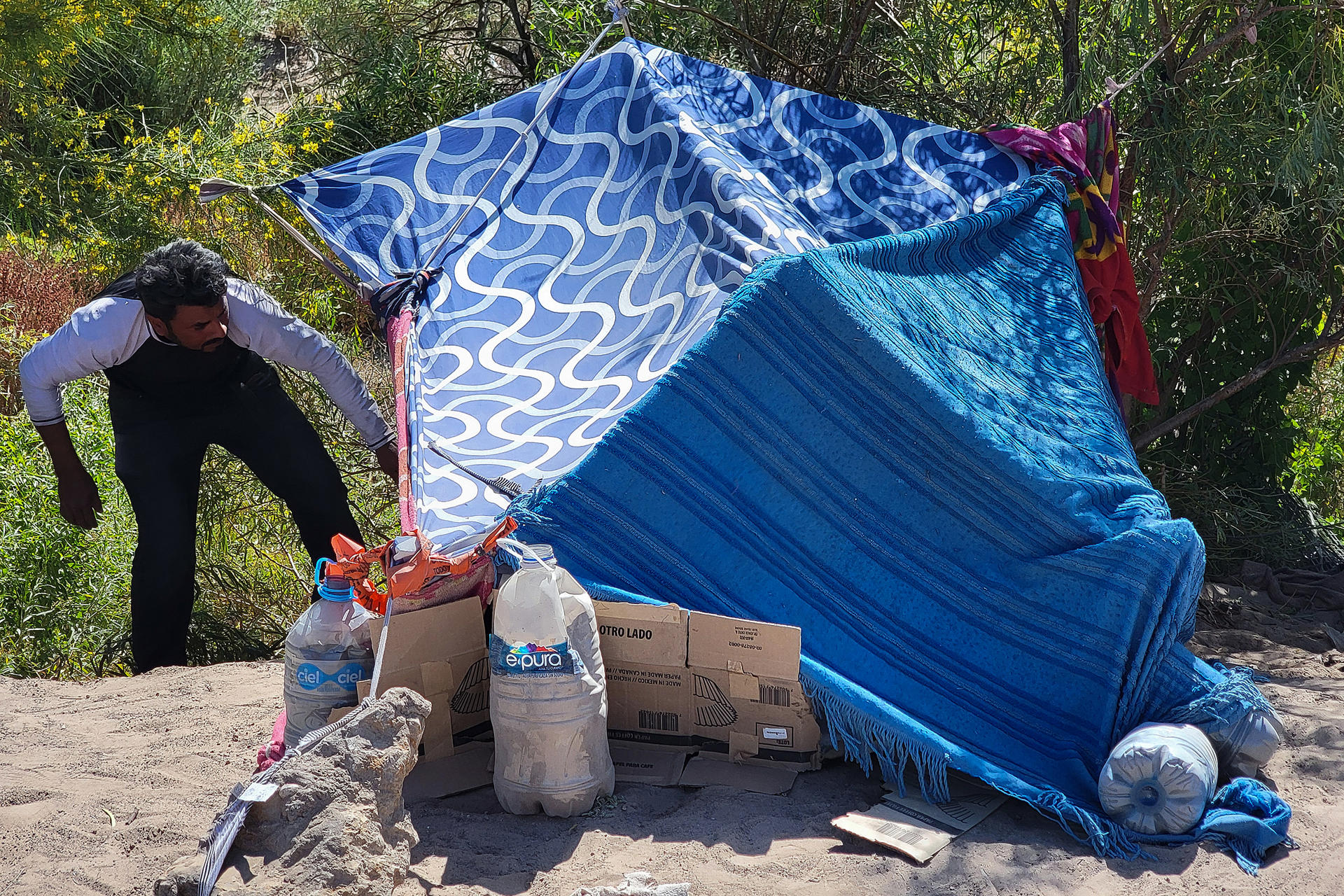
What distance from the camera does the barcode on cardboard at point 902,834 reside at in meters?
2.46

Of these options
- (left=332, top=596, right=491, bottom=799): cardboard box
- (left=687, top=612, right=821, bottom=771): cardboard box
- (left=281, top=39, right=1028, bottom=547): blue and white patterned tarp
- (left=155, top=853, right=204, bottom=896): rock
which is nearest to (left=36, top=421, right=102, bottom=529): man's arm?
(left=281, top=39, right=1028, bottom=547): blue and white patterned tarp

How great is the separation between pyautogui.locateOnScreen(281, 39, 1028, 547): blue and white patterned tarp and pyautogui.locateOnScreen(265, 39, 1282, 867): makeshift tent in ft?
0.05

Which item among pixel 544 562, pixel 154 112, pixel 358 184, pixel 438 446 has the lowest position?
pixel 544 562

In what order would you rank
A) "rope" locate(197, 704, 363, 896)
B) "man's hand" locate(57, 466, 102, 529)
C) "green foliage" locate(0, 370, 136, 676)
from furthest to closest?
1. "green foliage" locate(0, 370, 136, 676)
2. "man's hand" locate(57, 466, 102, 529)
3. "rope" locate(197, 704, 363, 896)

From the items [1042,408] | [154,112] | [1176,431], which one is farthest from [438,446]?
[154,112]

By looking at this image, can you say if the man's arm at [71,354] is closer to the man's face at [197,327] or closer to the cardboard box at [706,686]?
the man's face at [197,327]

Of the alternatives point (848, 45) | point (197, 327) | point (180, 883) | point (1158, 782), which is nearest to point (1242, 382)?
point (848, 45)

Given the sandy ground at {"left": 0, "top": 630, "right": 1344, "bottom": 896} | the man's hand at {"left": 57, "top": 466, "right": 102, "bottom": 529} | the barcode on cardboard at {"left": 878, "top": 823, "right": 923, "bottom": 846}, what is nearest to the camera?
the sandy ground at {"left": 0, "top": 630, "right": 1344, "bottom": 896}

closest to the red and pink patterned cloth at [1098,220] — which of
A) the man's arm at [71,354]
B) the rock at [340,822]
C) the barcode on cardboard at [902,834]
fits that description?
the barcode on cardboard at [902,834]

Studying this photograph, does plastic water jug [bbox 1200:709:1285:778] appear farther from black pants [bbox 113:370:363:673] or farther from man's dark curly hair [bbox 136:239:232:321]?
man's dark curly hair [bbox 136:239:232:321]

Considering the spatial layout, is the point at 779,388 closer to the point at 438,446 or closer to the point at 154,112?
the point at 438,446

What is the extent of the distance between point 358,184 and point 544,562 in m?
2.05

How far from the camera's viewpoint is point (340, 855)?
205 centimetres

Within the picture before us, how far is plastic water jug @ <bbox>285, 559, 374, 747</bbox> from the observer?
268cm
